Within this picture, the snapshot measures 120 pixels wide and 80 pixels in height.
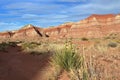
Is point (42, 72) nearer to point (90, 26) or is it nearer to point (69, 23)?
point (90, 26)

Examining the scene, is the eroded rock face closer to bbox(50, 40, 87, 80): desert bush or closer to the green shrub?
bbox(50, 40, 87, 80): desert bush

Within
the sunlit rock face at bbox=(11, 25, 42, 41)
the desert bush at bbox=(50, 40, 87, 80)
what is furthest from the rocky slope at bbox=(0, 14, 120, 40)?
the desert bush at bbox=(50, 40, 87, 80)

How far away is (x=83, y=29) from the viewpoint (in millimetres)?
100812

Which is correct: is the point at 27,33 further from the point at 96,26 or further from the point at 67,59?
the point at 67,59

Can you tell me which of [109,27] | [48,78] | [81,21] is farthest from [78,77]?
[81,21]

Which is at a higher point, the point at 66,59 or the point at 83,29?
the point at 66,59

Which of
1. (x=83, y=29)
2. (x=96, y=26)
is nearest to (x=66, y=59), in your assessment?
(x=96, y=26)

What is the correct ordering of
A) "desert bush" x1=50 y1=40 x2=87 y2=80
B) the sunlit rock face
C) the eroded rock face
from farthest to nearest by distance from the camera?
the sunlit rock face < the eroded rock face < "desert bush" x1=50 y1=40 x2=87 y2=80

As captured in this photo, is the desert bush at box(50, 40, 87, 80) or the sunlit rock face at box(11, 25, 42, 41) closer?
the desert bush at box(50, 40, 87, 80)

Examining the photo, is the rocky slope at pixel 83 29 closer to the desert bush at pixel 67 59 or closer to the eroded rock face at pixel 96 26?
the eroded rock face at pixel 96 26

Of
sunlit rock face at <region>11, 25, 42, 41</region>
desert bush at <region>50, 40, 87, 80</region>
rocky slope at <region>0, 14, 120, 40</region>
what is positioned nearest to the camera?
desert bush at <region>50, 40, 87, 80</region>

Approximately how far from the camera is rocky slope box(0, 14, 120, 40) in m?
94.8

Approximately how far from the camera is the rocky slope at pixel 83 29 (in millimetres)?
94750

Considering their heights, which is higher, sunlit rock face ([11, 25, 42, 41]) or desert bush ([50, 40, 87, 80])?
desert bush ([50, 40, 87, 80])
